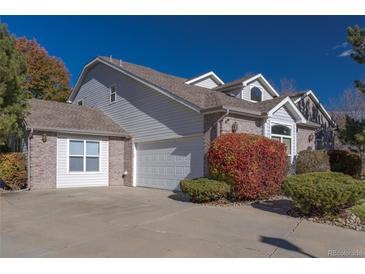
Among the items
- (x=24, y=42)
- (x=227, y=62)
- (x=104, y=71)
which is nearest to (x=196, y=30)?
(x=104, y=71)

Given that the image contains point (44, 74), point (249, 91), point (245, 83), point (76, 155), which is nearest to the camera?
point (76, 155)

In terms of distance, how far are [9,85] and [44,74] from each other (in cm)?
2084

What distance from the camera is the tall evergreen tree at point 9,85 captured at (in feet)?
39.7

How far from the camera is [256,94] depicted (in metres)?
18.3

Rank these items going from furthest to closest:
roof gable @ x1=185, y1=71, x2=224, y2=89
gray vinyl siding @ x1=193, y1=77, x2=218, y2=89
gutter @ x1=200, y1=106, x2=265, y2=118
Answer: gray vinyl siding @ x1=193, y1=77, x2=218, y2=89
roof gable @ x1=185, y1=71, x2=224, y2=89
gutter @ x1=200, y1=106, x2=265, y2=118

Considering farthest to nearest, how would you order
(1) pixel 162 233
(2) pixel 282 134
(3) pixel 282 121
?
(2) pixel 282 134, (3) pixel 282 121, (1) pixel 162 233

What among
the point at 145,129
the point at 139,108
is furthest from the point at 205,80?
the point at 145,129

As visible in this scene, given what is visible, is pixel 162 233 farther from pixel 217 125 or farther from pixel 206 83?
pixel 206 83

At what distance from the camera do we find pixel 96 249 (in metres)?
5.55

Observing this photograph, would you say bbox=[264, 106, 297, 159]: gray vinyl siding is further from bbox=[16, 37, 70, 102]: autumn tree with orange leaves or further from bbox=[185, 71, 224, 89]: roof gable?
bbox=[16, 37, 70, 102]: autumn tree with orange leaves

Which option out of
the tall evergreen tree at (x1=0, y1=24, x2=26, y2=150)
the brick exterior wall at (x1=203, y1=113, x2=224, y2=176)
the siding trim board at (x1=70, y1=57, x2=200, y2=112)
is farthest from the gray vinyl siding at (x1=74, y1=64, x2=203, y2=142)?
the tall evergreen tree at (x1=0, y1=24, x2=26, y2=150)

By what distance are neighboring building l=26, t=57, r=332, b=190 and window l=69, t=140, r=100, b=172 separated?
0.16 feet

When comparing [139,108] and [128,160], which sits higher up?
[139,108]

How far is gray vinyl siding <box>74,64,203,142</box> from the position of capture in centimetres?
1399
